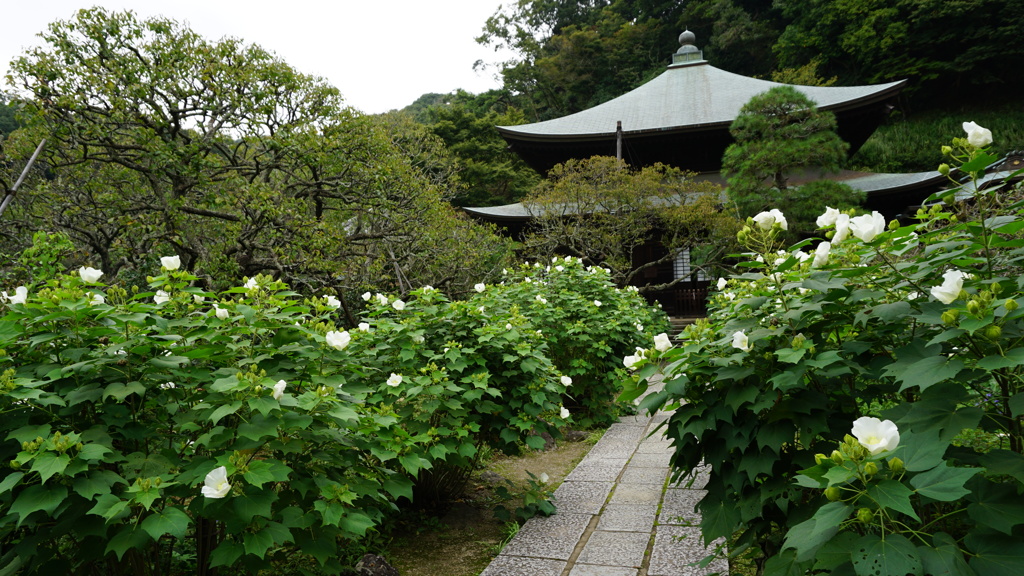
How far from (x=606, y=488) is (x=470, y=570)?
1218 mm

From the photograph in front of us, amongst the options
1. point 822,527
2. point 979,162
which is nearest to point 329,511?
point 822,527

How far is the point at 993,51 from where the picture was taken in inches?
827

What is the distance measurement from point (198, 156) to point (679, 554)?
17.7 ft

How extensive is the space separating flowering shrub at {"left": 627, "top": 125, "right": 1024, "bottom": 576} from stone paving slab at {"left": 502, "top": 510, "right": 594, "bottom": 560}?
0.98 metres

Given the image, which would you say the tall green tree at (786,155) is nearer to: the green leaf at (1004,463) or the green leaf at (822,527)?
the green leaf at (1004,463)

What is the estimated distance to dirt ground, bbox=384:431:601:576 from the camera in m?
2.62

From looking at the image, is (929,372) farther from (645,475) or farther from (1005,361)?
(645,475)

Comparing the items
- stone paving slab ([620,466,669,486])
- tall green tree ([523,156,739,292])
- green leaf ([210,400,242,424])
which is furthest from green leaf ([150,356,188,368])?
tall green tree ([523,156,739,292])

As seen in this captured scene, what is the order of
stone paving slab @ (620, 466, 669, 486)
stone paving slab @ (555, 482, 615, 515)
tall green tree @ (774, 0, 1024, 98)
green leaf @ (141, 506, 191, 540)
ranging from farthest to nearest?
tall green tree @ (774, 0, 1024, 98) → stone paving slab @ (620, 466, 669, 486) → stone paving slab @ (555, 482, 615, 515) → green leaf @ (141, 506, 191, 540)

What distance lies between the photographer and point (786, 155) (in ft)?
34.3

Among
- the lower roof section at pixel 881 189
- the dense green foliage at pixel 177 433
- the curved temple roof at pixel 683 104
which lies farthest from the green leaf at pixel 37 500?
the curved temple roof at pixel 683 104

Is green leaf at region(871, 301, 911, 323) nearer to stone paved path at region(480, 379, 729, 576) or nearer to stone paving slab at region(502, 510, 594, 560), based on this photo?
stone paved path at region(480, 379, 729, 576)

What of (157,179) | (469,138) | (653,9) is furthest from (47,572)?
(653,9)

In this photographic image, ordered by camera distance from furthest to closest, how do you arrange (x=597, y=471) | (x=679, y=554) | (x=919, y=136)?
(x=919, y=136), (x=597, y=471), (x=679, y=554)
